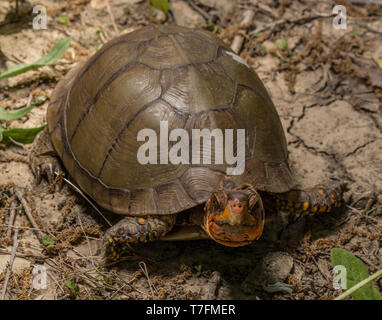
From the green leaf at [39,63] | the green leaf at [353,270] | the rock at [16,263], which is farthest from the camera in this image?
the green leaf at [39,63]

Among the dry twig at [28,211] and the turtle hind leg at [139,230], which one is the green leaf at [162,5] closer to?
the dry twig at [28,211]

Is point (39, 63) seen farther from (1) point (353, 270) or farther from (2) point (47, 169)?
(1) point (353, 270)

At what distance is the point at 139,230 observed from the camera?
111 inches

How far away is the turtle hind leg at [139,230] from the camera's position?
281 centimetres

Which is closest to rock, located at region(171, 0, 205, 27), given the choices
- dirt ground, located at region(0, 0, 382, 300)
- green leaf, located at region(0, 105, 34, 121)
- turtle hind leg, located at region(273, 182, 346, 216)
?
dirt ground, located at region(0, 0, 382, 300)

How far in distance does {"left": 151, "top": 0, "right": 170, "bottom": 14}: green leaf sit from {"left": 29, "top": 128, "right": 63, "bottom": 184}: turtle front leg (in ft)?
6.47

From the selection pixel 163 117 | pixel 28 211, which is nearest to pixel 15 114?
pixel 28 211

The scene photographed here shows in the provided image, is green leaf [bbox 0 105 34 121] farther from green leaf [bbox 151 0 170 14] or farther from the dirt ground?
green leaf [bbox 151 0 170 14]

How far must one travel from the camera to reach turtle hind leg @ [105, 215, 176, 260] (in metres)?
2.81

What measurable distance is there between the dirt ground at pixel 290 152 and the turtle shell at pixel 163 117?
0.43 meters

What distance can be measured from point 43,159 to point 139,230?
115 cm

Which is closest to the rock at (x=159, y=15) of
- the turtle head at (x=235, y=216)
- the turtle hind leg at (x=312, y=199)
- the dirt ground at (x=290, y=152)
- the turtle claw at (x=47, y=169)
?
the dirt ground at (x=290, y=152)

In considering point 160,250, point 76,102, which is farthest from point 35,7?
point 160,250
